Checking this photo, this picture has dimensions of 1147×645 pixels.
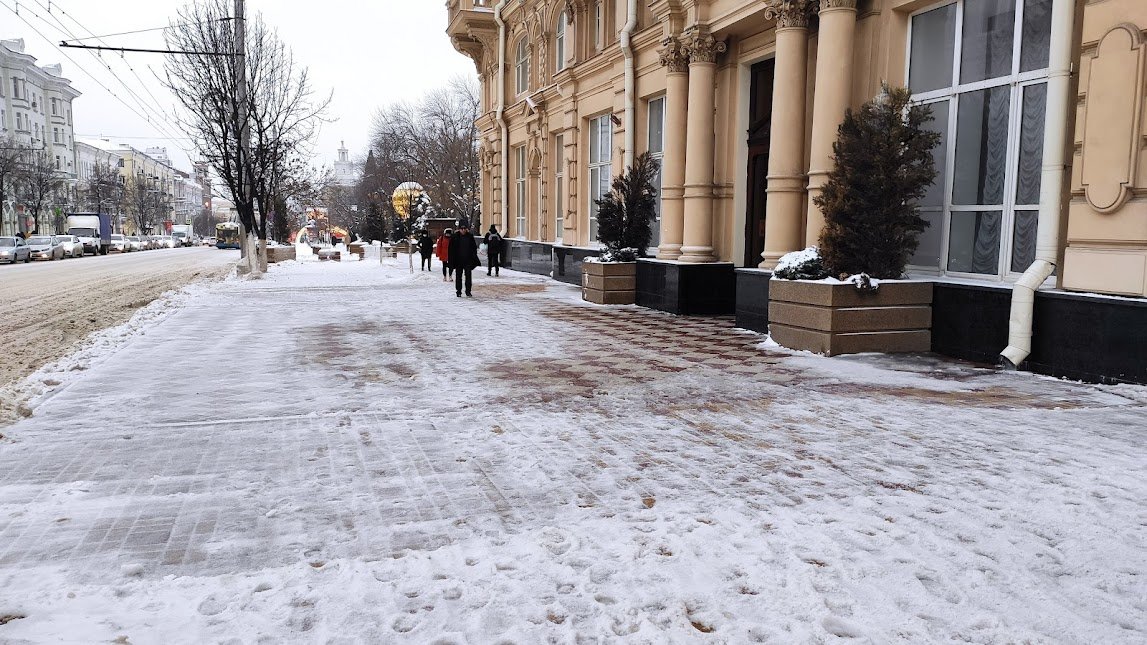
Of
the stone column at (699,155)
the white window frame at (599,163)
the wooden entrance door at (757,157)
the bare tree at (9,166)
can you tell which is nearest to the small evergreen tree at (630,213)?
the stone column at (699,155)

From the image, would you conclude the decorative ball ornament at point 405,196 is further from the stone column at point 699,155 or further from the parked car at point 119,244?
the stone column at point 699,155

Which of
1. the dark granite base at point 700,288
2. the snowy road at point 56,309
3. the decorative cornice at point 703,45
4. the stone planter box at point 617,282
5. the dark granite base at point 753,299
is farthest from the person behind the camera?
the stone planter box at point 617,282

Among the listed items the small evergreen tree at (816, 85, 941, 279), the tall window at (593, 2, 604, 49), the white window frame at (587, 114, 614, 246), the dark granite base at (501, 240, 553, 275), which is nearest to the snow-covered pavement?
the small evergreen tree at (816, 85, 941, 279)

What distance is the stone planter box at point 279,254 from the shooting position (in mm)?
33875

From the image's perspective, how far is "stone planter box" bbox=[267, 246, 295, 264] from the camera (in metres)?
33.9

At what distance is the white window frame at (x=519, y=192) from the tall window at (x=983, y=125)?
58.0 feet

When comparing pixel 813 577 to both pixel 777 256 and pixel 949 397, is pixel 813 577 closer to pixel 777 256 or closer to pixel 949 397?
pixel 949 397

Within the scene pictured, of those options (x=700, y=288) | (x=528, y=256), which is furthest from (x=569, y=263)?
(x=700, y=288)

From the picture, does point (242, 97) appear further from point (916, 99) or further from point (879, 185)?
point (879, 185)

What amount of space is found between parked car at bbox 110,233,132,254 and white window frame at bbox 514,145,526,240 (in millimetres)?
44312

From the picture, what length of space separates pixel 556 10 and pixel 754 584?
2092 cm

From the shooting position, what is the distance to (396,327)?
11.6 meters

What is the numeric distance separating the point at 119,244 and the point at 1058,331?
64991 millimetres

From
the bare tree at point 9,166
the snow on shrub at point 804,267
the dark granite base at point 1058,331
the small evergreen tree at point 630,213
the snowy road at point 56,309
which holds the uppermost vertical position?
the bare tree at point 9,166
